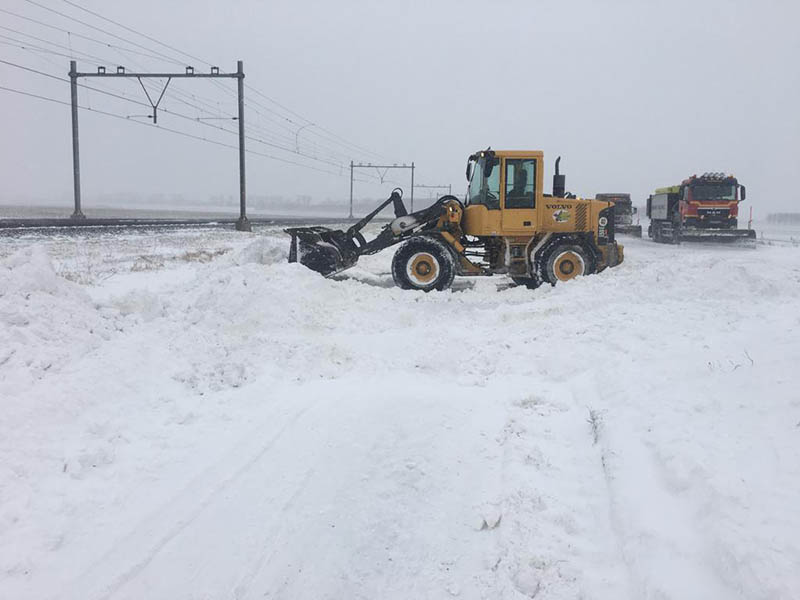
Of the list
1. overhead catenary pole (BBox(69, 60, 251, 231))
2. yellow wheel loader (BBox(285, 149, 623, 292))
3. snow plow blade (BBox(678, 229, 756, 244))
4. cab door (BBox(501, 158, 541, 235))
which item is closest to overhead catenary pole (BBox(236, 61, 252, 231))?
overhead catenary pole (BBox(69, 60, 251, 231))

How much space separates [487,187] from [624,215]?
2993cm

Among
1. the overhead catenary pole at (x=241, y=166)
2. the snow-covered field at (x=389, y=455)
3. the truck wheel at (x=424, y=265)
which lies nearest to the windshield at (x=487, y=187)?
the truck wheel at (x=424, y=265)

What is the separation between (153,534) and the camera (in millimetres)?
3660

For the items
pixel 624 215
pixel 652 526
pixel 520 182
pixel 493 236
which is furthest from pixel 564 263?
pixel 624 215

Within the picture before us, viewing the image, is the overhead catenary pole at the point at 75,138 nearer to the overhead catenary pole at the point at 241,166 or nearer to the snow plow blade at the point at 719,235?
the overhead catenary pole at the point at 241,166

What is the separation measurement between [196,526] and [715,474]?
3.32 meters

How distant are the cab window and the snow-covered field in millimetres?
5333

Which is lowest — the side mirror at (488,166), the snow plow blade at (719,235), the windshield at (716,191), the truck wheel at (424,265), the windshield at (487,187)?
the truck wheel at (424,265)

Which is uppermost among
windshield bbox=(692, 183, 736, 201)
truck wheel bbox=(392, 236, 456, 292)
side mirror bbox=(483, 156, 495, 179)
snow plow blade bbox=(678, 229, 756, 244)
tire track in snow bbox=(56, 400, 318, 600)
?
windshield bbox=(692, 183, 736, 201)

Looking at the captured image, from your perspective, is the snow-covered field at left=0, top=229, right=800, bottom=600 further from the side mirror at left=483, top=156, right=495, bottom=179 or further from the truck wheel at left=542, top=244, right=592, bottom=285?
the side mirror at left=483, top=156, right=495, bottom=179

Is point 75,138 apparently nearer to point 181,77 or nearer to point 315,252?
point 181,77

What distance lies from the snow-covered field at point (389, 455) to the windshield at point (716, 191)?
987 inches

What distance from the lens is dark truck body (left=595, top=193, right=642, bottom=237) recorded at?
129ft

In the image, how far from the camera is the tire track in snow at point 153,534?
321 cm
